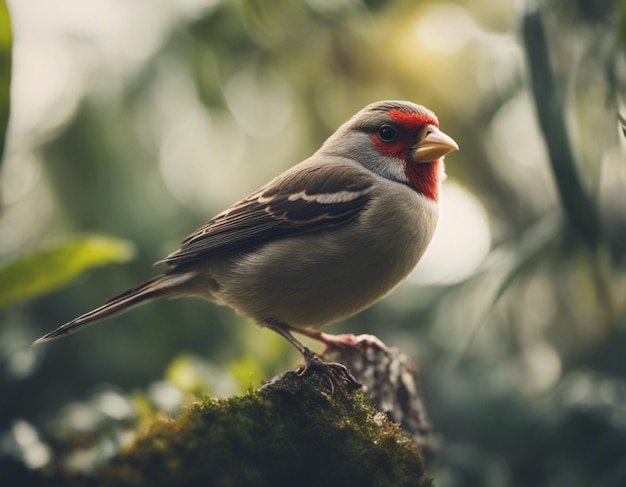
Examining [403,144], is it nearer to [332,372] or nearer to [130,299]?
[332,372]

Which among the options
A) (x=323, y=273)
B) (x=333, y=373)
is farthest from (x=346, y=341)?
(x=333, y=373)

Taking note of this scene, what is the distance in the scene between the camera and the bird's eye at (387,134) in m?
3.63

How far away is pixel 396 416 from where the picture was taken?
3039mm

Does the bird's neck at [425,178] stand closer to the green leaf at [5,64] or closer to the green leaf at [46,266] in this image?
the green leaf at [46,266]

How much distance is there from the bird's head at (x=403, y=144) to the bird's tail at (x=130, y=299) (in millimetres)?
1153

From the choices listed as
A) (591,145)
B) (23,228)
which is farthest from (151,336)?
(591,145)

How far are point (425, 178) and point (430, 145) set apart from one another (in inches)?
7.2

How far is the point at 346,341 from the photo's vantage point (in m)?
3.40

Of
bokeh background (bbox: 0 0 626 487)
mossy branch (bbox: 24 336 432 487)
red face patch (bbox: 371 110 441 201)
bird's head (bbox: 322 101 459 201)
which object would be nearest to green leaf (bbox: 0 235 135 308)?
bokeh background (bbox: 0 0 626 487)

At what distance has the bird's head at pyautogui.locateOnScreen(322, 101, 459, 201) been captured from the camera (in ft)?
11.5

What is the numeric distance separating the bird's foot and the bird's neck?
111cm

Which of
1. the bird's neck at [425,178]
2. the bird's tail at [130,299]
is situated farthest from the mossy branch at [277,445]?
the bird's neck at [425,178]

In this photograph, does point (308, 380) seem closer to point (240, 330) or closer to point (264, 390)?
point (264, 390)

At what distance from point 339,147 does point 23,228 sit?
344cm
